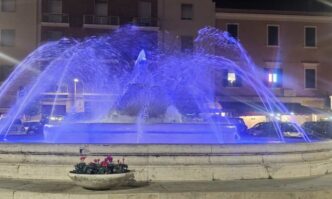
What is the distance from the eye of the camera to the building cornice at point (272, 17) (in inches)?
1953

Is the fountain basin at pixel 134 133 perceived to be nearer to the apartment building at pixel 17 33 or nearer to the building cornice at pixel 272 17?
the apartment building at pixel 17 33

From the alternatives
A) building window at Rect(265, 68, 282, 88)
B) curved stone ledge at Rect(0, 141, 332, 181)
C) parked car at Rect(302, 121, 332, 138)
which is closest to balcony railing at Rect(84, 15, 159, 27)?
building window at Rect(265, 68, 282, 88)

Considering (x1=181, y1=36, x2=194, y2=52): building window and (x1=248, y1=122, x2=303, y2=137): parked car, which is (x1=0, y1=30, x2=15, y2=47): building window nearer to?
(x1=181, y1=36, x2=194, y2=52): building window

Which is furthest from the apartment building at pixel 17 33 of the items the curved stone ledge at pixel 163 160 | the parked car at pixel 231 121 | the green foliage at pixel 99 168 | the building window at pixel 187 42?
the green foliage at pixel 99 168

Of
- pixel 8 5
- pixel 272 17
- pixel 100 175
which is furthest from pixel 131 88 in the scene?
pixel 272 17

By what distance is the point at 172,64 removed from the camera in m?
24.4

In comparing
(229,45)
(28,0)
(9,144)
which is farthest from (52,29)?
(9,144)

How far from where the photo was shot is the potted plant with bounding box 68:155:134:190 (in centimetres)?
999

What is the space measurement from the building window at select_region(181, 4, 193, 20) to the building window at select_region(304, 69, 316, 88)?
39.2 ft

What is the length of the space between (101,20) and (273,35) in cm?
1574

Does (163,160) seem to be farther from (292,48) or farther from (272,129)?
(292,48)

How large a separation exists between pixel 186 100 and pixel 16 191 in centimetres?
2598

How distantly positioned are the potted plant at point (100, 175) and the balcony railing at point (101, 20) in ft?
130

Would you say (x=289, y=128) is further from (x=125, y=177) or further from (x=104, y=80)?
(x=125, y=177)
